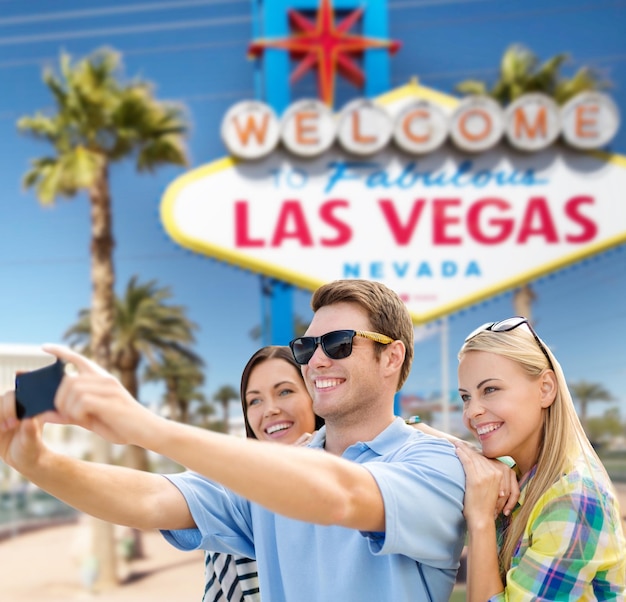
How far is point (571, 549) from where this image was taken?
211 cm

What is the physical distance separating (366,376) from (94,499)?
766mm

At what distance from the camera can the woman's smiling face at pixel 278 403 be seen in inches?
128

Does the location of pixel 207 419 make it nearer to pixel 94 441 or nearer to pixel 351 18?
pixel 94 441

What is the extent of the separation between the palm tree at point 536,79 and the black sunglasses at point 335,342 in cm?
1730

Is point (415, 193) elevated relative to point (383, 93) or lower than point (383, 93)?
lower

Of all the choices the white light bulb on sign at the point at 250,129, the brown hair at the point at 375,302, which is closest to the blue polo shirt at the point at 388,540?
the brown hair at the point at 375,302

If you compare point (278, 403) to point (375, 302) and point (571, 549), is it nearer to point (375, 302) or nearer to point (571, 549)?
point (375, 302)

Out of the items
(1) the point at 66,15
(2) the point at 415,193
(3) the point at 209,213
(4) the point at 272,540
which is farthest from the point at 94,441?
(4) the point at 272,540

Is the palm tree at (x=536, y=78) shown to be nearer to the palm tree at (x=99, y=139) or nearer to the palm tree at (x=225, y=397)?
the palm tree at (x=99, y=139)

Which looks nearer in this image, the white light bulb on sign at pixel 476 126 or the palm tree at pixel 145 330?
the white light bulb on sign at pixel 476 126

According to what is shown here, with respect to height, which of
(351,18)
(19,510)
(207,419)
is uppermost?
(351,18)

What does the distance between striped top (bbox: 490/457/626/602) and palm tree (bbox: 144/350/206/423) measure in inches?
721

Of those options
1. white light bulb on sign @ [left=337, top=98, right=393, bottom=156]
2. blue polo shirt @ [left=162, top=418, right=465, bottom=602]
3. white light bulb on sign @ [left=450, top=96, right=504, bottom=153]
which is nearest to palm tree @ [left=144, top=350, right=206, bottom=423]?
white light bulb on sign @ [left=337, top=98, right=393, bottom=156]

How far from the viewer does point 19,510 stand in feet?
65.6
